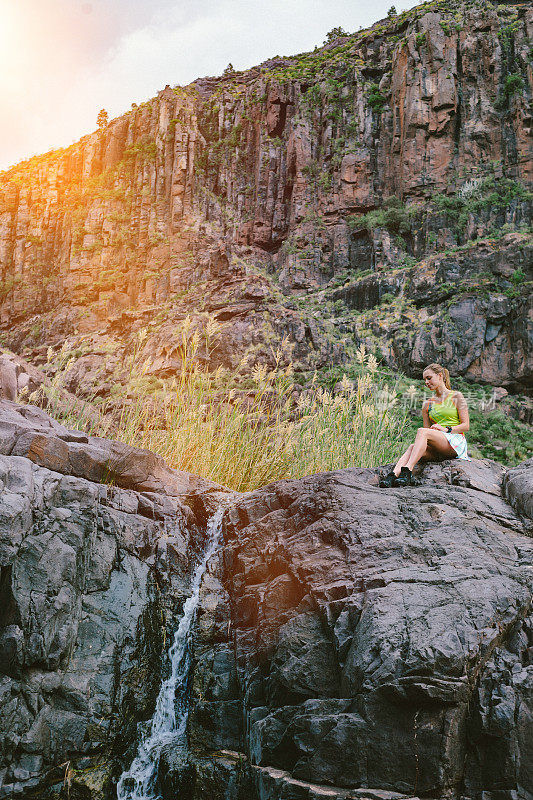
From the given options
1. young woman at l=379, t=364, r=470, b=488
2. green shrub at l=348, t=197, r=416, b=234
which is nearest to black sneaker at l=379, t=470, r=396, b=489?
young woman at l=379, t=364, r=470, b=488

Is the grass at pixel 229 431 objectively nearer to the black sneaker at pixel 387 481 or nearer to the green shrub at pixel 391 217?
the black sneaker at pixel 387 481

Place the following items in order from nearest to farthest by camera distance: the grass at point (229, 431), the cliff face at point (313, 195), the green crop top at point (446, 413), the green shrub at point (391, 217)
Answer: the green crop top at point (446, 413), the grass at point (229, 431), the cliff face at point (313, 195), the green shrub at point (391, 217)

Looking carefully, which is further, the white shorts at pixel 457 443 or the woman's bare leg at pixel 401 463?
the white shorts at pixel 457 443

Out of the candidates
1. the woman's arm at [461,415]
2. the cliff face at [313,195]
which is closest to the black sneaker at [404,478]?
the woman's arm at [461,415]

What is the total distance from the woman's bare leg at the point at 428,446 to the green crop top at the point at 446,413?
34cm

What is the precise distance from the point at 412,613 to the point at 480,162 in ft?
78.6

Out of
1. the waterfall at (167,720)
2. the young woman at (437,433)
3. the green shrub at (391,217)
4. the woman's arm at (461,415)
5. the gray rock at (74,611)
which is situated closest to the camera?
the gray rock at (74,611)

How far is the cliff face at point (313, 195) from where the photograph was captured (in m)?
19.3

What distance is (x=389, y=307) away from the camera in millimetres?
19938

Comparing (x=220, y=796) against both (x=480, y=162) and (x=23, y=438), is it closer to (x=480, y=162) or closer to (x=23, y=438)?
(x=23, y=438)

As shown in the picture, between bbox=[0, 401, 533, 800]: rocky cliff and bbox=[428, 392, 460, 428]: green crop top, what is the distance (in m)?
0.66

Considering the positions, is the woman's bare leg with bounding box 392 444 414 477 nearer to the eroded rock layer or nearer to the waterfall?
the eroded rock layer

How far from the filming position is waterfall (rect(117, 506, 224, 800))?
3.27 meters

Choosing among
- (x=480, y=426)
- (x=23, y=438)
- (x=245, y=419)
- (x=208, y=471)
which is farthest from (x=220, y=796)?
(x=480, y=426)
